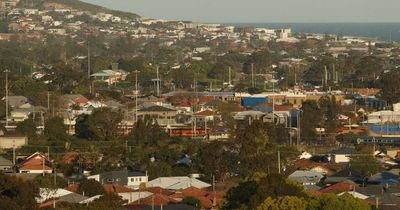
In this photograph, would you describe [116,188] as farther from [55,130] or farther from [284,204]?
[55,130]

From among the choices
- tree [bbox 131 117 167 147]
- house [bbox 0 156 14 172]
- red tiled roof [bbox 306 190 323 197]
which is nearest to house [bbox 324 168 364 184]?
red tiled roof [bbox 306 190 323 197]

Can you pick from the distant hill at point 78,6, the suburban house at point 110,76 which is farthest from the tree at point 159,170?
the distant hill at point 78,6

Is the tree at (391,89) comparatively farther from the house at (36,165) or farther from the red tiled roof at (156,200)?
the red tiled roof at (156,200)

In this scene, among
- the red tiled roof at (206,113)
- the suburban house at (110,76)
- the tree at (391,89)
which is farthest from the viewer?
the suburban house at (110,76)

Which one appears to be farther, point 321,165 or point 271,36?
point 271,36

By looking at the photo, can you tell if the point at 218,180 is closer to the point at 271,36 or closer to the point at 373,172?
the point at 373,172

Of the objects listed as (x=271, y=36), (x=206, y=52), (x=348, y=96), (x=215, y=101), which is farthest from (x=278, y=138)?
(x=271, y=36)
